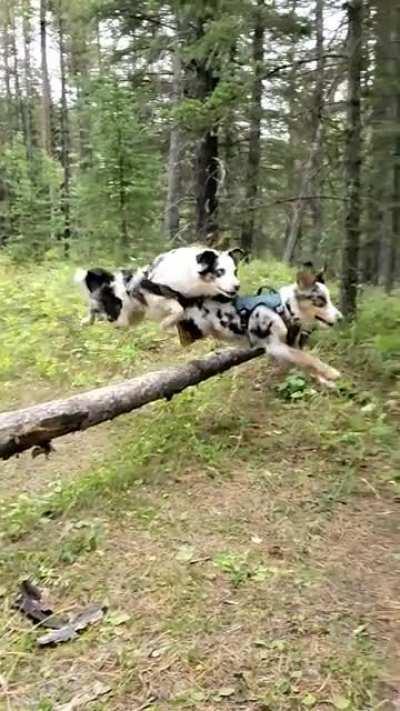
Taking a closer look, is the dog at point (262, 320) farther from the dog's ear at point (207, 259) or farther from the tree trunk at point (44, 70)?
the tree trunk at point (44, 70)

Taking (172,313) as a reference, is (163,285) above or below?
above

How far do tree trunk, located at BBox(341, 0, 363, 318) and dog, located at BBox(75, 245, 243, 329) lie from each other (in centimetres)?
164

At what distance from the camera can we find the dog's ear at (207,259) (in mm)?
5891

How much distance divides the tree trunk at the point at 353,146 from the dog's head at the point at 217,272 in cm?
Answer: 213

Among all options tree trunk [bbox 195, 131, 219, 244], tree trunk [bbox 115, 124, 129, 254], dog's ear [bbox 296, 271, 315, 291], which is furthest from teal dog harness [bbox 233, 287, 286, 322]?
tree trunk [bbox 115, 124, 129, 254]

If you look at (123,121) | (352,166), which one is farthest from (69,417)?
(123,121)

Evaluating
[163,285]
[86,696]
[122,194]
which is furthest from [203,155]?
[86,696]

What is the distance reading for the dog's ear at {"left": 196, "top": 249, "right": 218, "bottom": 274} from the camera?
589 cm

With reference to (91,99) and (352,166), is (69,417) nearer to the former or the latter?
(352,166)

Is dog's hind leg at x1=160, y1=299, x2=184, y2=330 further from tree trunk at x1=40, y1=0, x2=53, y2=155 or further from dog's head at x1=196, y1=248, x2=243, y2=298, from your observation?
tree trunk at x1=40, y1=0, x2=53, y2=155

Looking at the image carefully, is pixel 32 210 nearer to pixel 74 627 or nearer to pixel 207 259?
pixel 207 259

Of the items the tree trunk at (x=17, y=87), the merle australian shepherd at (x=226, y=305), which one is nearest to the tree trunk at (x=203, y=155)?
the merle australian shepherd at (x=226, y=305)

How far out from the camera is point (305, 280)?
612 cm

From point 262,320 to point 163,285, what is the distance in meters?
1.00
